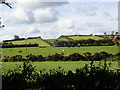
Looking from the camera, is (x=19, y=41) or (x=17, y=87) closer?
(x=17, y=87)

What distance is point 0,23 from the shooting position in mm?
9461

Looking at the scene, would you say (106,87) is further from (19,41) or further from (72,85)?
(19,41)

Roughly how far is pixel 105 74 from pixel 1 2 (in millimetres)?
4935

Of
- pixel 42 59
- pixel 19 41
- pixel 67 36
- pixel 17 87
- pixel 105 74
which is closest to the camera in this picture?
pixel 17 87

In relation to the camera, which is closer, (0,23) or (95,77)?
(95,77)

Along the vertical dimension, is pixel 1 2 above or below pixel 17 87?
above

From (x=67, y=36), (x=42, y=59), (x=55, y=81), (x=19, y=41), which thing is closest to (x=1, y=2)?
(x=55, y=81)

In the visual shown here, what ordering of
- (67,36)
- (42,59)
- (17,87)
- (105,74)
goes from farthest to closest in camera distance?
(67,36) < (42,59) < (105,74) < (17,87)

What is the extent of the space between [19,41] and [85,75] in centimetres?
7930

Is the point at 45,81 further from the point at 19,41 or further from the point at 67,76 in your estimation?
the point at 19,41

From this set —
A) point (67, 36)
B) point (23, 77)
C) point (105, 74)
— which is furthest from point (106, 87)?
point (67, 36)

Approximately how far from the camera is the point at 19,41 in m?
85.5

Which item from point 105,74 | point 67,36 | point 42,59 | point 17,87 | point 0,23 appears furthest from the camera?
point 67,36

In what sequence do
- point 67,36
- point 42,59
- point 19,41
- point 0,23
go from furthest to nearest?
point 67,36 → point 19,41 → point 42,59 → point 0,23
